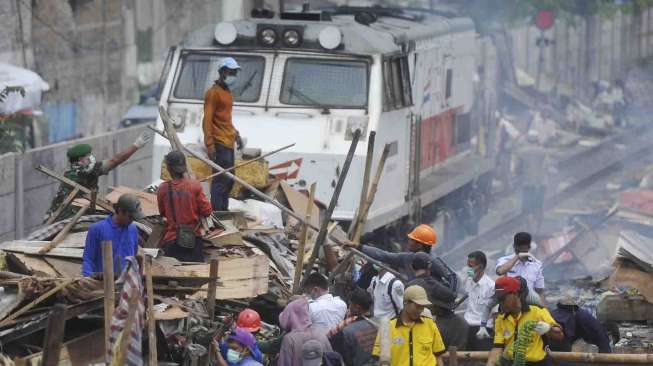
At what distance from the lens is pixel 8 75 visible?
21.8 m

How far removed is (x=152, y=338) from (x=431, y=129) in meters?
9.91

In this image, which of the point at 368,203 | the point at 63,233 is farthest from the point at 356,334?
the point at 368,203

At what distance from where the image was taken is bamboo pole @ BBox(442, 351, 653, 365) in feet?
33.2

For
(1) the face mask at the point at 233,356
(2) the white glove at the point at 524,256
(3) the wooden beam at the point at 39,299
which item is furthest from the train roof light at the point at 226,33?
(1) the face mask at the point at 233,356

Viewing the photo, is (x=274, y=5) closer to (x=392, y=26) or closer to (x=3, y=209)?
(x=392, y=26)

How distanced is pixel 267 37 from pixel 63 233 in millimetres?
5053

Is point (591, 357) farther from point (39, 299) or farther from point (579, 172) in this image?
point (579, 172)

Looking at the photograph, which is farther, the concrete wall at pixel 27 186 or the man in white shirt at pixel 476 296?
the concrete wall at pixel 27 186

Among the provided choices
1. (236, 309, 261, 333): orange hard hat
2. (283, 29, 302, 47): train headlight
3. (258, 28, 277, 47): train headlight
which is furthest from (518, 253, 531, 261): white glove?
(258, 28, 277, 47): train headlight

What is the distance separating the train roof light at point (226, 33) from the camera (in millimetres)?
15711

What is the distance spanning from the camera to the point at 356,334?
10.3 meters

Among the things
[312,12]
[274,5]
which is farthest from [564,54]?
[312,12]

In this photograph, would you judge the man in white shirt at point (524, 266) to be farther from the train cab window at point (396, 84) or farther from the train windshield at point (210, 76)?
the train windshield at point (210, 76)

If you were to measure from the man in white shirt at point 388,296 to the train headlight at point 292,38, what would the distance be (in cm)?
502
